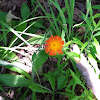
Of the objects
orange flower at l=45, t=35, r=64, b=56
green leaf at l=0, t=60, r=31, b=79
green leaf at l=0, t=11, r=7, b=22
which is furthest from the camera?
green leaf at l=0, t=11, r=7, b=22

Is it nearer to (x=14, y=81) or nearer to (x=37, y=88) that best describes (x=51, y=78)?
(x=37, y=88)

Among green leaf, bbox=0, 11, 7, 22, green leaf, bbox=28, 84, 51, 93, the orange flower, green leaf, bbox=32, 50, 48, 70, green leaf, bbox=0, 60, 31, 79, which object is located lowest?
green leaf, bbox=28, 84, 51, 93

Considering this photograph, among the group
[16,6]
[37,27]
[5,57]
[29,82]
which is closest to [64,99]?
[29,82]

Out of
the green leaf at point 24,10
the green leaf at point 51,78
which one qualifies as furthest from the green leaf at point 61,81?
the green leaf at point 24,10

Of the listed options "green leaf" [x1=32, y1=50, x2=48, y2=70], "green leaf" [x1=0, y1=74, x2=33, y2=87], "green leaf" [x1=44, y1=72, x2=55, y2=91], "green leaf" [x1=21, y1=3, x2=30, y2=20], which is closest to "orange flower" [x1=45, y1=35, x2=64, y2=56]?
"green leaf" [x1=32, y1=50, x2=48, y2=70]

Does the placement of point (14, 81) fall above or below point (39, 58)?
below

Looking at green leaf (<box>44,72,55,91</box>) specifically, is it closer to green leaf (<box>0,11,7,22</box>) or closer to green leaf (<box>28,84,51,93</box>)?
green leaf (<box>28,84,51,93</box>)

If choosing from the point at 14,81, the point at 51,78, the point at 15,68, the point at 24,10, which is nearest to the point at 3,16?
the point at 24,10

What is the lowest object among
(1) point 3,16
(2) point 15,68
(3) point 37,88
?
(3) point 37,88

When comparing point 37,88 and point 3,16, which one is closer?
point 37,88

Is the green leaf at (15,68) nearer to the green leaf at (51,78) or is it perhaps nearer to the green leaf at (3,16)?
the green leaf at (51,78)

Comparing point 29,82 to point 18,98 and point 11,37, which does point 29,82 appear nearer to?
point 18,98
